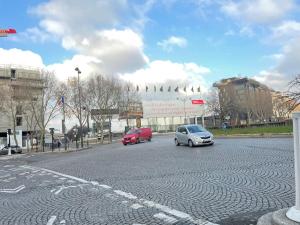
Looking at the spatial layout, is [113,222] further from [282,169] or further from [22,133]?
[22,133]

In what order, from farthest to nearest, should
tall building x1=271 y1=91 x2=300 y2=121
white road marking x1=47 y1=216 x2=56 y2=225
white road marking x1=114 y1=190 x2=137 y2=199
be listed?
white road marking x1=114 y1=190 x2=137 y2=199, white road marking x1=47 y1=216 x2=56 y2=225, tall building x1=271 y1=91 x2=300 y2=121

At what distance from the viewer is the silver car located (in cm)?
2777

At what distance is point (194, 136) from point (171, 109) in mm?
81347

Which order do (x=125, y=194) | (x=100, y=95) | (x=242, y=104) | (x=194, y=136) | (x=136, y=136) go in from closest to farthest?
(x=125, y=194), (x=194, y=136), (x=136, y=136), (x=100, y=95), (x=242, y=104)

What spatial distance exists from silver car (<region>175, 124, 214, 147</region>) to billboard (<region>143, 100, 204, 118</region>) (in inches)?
3003

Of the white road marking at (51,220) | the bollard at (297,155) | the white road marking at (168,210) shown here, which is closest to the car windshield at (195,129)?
the white road marking at (168,210)

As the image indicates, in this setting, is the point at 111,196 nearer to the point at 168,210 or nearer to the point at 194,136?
the point at 168,210

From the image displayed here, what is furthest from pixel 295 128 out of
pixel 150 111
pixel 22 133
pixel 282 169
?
pixel 150 111

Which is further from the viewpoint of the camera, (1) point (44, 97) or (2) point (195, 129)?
(1) point (44, 97)

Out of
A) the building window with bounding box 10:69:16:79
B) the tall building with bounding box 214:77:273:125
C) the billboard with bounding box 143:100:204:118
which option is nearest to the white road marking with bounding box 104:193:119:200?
the building window with bounding box 10:69:16:79

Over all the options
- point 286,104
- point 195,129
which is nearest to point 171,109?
point 195,129

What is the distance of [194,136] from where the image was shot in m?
28.0

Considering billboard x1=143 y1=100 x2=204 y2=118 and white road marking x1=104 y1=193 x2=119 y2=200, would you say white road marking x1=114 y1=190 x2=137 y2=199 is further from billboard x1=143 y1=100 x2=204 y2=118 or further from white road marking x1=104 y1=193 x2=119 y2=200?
billboard x1=143 y1=100 x2=204 y2=118

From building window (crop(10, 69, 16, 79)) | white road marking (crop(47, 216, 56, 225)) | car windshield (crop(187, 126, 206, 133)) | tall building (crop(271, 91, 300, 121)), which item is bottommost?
white road marking (crop(47, 216, 56, 225))
